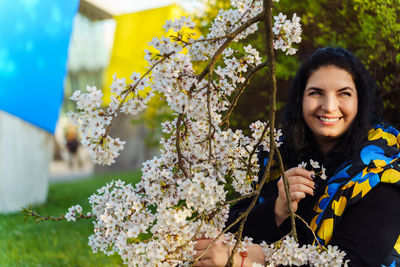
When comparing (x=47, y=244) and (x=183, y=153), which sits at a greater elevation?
(x=183, y=153)

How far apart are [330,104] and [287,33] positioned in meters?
0.44

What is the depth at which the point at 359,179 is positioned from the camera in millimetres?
1711

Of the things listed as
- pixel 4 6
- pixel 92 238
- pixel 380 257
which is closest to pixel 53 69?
pixel 4 6

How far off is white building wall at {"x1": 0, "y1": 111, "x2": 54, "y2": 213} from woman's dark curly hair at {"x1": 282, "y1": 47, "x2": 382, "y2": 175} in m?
4.89

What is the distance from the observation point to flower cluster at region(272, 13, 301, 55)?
163 centimetres

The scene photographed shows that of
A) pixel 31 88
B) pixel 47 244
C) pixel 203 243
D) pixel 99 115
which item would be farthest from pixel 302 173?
pixel 31 88

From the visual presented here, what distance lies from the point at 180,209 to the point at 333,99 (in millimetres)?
959

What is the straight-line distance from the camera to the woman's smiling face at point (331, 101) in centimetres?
190

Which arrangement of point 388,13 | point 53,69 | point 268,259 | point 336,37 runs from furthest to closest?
point 53,69, point 336,37, point 388,13, point 268,259

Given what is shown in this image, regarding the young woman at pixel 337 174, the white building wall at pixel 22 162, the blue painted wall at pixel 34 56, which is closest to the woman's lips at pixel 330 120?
the young woman at pixel 337 174

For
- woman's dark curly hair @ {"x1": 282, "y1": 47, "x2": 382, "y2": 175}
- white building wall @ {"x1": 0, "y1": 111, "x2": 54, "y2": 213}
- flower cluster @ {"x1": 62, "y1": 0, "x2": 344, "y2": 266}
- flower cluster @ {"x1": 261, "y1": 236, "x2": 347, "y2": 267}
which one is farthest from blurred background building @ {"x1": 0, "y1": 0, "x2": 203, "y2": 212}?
flower cluster @ {"x1": 261, "y1": 236, "x2": 347, "y2": 267}

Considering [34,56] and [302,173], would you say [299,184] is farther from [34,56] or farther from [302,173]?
[34,56]

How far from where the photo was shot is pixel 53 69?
20.4 ft

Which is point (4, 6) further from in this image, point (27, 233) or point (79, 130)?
point (79, 130)
